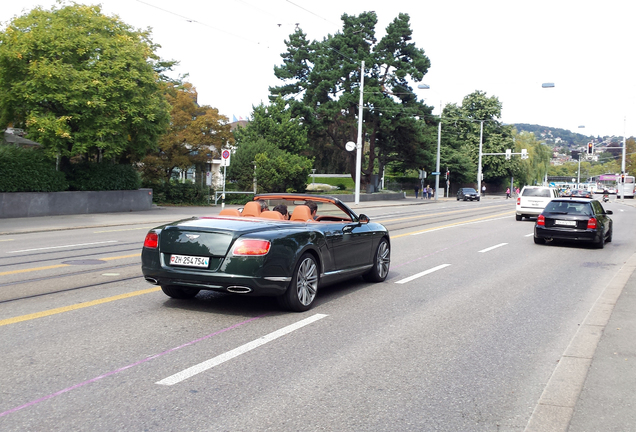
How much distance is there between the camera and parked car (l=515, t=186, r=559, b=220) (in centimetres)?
2778

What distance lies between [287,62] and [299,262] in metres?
51.4

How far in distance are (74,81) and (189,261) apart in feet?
64.5

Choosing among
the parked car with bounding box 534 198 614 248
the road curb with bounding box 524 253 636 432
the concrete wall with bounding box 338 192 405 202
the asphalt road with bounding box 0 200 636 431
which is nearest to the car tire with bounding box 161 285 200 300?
the asphalt road with bounding box 0 200 636 431

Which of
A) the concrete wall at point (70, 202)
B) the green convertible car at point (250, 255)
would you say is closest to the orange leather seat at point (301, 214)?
the green convertible car at point (250, 255)

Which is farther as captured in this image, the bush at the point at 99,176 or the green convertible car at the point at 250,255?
the bush at the point at 99,176

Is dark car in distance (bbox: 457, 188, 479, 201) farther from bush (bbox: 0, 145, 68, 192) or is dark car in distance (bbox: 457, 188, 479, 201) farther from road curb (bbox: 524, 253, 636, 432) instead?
road curb (bbox: 524, 253, 636, 432)

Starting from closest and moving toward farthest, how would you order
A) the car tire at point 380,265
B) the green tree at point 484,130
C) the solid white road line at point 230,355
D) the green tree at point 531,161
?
the solid white road line at point 230,355 → the car tire at point 380,265 → the green tree at point 484,130 → the green tree at point 531,161

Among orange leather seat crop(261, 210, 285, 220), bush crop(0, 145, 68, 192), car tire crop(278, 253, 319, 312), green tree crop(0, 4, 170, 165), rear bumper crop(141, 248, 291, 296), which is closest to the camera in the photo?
rear bumper crop(141, 248, 291, 296)

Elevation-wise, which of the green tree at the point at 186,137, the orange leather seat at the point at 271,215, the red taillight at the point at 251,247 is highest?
the green tree at the point at 186,137

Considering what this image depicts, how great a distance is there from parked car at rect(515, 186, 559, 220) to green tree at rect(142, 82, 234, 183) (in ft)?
54.0

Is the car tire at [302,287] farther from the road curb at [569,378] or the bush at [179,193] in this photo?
the bush at [179,193]

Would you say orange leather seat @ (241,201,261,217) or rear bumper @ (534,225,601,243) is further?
rear bumper @ (534,225,601,243)

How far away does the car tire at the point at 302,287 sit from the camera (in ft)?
23.7

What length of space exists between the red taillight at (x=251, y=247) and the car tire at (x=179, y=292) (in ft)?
4.21
